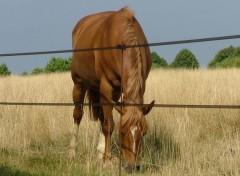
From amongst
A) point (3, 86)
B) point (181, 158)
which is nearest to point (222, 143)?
point (181, 158)

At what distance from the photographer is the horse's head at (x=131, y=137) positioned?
4.29 m

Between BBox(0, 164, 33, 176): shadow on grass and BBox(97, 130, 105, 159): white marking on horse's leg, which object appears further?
BBox(97, 130, 105, 159): white marking on horse's leg

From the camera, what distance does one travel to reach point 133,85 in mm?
4641

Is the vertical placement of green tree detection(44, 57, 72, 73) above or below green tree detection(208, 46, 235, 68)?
below

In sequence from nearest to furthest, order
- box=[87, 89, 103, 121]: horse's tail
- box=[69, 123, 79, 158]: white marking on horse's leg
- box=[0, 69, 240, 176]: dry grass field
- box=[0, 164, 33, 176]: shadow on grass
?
1. box=[0, 164, 33, 176]: shadow on grass
2. box=[0, 69, 240, 176]: dry grass field
3. box=[69, 123, 79, 158]: white marking on horse's leg
4. box=[87, 89, 103, 121]: horse's tail

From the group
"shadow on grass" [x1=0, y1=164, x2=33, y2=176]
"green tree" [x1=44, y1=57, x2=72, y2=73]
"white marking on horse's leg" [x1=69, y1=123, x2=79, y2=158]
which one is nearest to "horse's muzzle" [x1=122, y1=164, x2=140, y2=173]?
"shadow on grass" [x1=0, y1=164, x2=33, y2=176]

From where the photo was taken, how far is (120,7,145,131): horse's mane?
4.34 meters

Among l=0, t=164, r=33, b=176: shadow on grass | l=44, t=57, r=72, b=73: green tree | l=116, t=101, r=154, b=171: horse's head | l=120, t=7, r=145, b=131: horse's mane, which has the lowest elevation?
l=0, t=164, r=33, b=176: shadow on grass

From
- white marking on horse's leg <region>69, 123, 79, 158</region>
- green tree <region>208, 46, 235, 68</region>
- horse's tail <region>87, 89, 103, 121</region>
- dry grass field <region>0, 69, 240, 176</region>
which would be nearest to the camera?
dry grass field <region>0, 69, 240, 176</region>

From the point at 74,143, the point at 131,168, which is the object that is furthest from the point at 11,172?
the point at 74,143

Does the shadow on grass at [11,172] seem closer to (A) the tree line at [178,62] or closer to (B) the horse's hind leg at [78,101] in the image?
(B) the horse's hind leg at [78,101]

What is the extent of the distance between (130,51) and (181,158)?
1277 millimetres

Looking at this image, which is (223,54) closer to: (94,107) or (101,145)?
(94,107)

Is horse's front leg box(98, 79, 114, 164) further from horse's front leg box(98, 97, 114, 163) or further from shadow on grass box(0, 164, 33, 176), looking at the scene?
shadow on grass box(0, 164, 33, 176)
